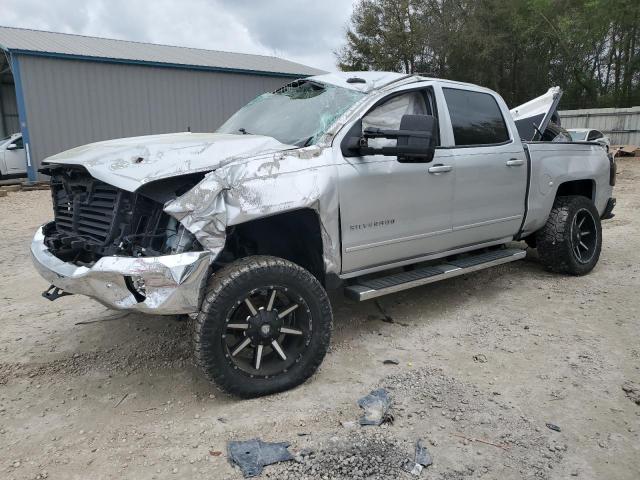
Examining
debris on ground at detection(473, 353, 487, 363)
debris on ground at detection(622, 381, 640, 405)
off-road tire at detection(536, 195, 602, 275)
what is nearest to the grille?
debris on ground at detection(473, 353, 487, 363)

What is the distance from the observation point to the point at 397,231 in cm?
399

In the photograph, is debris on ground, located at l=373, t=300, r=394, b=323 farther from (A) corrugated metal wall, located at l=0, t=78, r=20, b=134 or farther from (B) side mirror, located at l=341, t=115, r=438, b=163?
(A) corrugated metal wall, located at l=0, t=78, r=20, b=134

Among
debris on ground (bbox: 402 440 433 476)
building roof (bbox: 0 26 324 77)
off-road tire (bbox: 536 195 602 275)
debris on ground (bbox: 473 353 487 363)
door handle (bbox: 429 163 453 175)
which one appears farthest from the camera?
building roof (bbox: 0 26 324 77)

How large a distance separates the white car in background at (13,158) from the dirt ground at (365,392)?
42.2 ft

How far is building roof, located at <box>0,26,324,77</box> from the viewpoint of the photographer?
15711 mm

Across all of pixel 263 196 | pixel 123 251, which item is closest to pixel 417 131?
pixel 263 196

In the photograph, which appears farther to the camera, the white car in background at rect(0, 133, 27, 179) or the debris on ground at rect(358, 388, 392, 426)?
the white car in background at rect(0, 133, 27, 179)

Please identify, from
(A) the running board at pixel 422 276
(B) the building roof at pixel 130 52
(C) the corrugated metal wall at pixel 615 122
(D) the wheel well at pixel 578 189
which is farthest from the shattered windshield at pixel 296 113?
(C) the corrugated metal wall at pixel 615 122

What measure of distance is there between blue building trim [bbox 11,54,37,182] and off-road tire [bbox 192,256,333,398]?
14.8m

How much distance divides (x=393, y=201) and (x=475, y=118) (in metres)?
1.42

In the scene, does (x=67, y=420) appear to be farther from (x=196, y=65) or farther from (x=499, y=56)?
(x=499, y=56)

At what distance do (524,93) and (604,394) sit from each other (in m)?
27.3

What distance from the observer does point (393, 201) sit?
3908mm

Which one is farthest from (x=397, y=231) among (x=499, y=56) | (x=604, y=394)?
(x=499, y=56)
